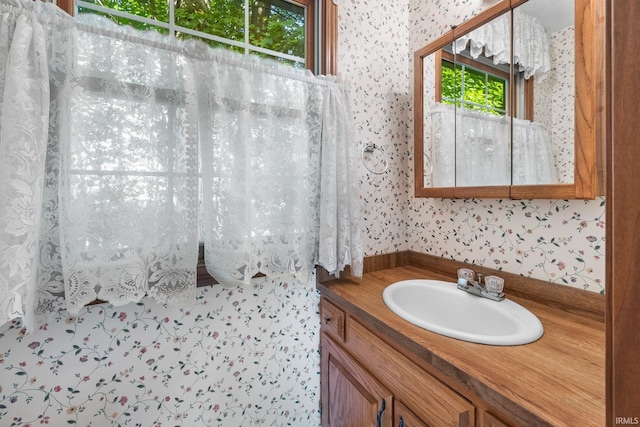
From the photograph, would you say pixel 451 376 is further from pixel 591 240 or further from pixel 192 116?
pixel 192 116

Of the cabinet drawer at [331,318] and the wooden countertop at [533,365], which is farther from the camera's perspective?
the cabinet drawer at [331,318]

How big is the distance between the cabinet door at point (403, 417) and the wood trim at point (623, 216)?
1.90 ft

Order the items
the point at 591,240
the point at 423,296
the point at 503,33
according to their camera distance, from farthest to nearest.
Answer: the point at 423,296, the point at 503,33, the point at 591,240

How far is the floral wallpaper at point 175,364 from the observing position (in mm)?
812

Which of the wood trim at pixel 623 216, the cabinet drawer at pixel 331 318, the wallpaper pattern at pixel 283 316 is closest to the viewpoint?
the wood trim at pixel 623 216

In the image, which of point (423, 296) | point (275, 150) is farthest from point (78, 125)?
point (423, 296)

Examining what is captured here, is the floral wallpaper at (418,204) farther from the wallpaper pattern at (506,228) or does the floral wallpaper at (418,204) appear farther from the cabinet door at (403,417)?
the cabinet door at (403,417)

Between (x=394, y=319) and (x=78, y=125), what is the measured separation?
1138mm

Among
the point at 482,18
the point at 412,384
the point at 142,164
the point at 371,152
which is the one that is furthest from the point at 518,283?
the point at 142,164

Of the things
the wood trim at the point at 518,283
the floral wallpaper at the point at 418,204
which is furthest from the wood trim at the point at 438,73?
the wood trim at the point at 518,283

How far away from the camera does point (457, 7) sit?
1.24 m

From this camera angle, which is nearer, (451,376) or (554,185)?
(451,376)

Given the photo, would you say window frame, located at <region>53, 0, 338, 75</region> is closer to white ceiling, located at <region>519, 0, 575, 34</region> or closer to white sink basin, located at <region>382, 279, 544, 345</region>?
white ceiling, located at <region>519, 0, 575, 34</region>

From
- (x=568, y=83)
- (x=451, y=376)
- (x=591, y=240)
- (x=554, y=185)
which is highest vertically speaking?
(x=568, y=83)
